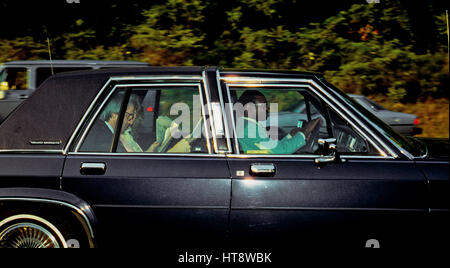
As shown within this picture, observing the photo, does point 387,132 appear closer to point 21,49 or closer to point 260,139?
point 260,139

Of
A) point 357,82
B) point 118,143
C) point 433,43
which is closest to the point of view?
point 118,143

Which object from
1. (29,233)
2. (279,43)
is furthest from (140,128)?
(279,43)

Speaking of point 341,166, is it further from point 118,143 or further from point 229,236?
point 118,143

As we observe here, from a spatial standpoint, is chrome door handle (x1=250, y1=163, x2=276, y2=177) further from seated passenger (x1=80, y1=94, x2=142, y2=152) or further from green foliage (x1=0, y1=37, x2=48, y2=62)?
green foliage (x1=0, y1=37, x2=48, y2=62)

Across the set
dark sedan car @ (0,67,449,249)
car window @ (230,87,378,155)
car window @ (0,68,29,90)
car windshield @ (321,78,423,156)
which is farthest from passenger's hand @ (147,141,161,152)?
car window @ (0,68,29,90)

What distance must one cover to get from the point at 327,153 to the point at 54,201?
178cm

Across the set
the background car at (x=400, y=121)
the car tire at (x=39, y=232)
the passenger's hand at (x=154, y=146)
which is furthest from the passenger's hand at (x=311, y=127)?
the background car at (x=400, y=121)

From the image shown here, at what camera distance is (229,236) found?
10.8ft

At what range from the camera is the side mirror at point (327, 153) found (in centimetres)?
328

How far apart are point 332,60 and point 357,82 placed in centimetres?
101

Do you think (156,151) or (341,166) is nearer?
(341,166)

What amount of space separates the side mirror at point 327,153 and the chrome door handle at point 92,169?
1394mm

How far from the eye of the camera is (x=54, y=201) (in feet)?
10.7
